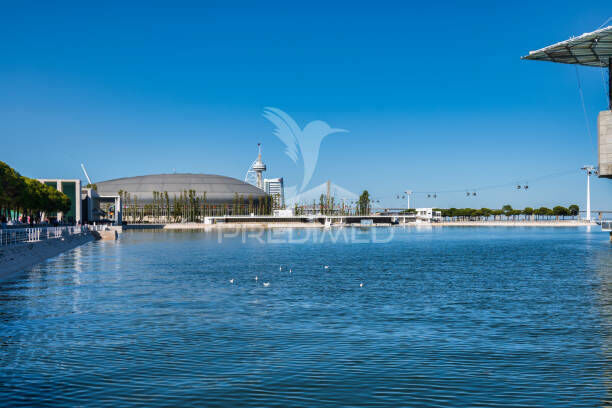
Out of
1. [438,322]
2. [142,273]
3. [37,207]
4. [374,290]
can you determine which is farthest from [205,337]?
[37,207]

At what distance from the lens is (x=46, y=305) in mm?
34656

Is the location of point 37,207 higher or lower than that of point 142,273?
higher

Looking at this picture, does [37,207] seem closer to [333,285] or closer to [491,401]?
[333,285]

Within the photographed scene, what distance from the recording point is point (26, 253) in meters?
61.2

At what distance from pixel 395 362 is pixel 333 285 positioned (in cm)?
2558

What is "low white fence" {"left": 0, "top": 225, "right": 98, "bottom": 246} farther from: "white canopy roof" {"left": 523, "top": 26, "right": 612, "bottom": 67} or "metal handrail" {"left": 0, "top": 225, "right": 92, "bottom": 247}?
"white canopy roof" {"left": 523, "top": 26, "right": 612, "bottom": 67}

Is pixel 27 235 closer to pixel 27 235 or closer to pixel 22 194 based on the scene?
pixel 27 235

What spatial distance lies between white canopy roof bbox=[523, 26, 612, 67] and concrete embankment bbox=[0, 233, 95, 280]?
71.9 metres

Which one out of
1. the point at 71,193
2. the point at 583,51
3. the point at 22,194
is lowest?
the point at 22,194

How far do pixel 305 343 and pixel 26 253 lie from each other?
4607 centimetres

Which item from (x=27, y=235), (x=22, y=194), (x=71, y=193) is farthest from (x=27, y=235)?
(x=71, y=193)

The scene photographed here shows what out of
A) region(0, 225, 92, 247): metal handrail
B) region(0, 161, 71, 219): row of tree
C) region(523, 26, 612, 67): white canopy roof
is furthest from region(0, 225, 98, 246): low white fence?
region(523, 26, 612, 67): white canopy roof

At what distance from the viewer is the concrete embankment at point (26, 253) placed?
5222 centimetres

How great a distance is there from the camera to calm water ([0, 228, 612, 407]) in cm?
1720
